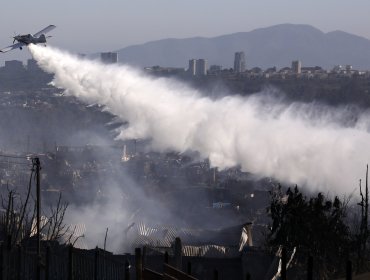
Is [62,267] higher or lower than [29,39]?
lower

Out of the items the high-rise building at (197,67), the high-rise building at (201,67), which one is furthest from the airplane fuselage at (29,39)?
the high-rise building at (201,67)

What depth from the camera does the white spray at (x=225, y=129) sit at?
3744cm

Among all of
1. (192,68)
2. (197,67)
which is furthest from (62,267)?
(197,67)

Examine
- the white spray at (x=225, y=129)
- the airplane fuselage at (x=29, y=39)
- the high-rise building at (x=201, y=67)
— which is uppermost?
the airplane fuselage at (x=29, y=39)

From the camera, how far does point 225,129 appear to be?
1601 inches

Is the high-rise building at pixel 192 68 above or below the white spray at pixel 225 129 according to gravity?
below

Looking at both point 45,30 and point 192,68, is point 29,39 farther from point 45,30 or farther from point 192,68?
point 192,68

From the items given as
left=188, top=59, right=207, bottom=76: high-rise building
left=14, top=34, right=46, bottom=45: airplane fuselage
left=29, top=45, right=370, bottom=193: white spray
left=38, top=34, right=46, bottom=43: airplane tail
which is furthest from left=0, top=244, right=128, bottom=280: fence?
left=188, top=59, right=207, bottom=76: high-rise building

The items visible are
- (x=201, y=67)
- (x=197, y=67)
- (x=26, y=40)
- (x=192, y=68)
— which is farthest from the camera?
(x=197, y=67)

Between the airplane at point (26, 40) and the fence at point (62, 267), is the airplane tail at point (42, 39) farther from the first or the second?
the fence at point (62, 267)

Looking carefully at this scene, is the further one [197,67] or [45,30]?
[197,67]

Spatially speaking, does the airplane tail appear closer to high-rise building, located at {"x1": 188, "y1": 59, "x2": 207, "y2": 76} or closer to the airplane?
the airplane

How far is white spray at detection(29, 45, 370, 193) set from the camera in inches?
1474

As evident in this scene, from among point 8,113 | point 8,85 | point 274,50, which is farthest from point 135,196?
point 274,50
